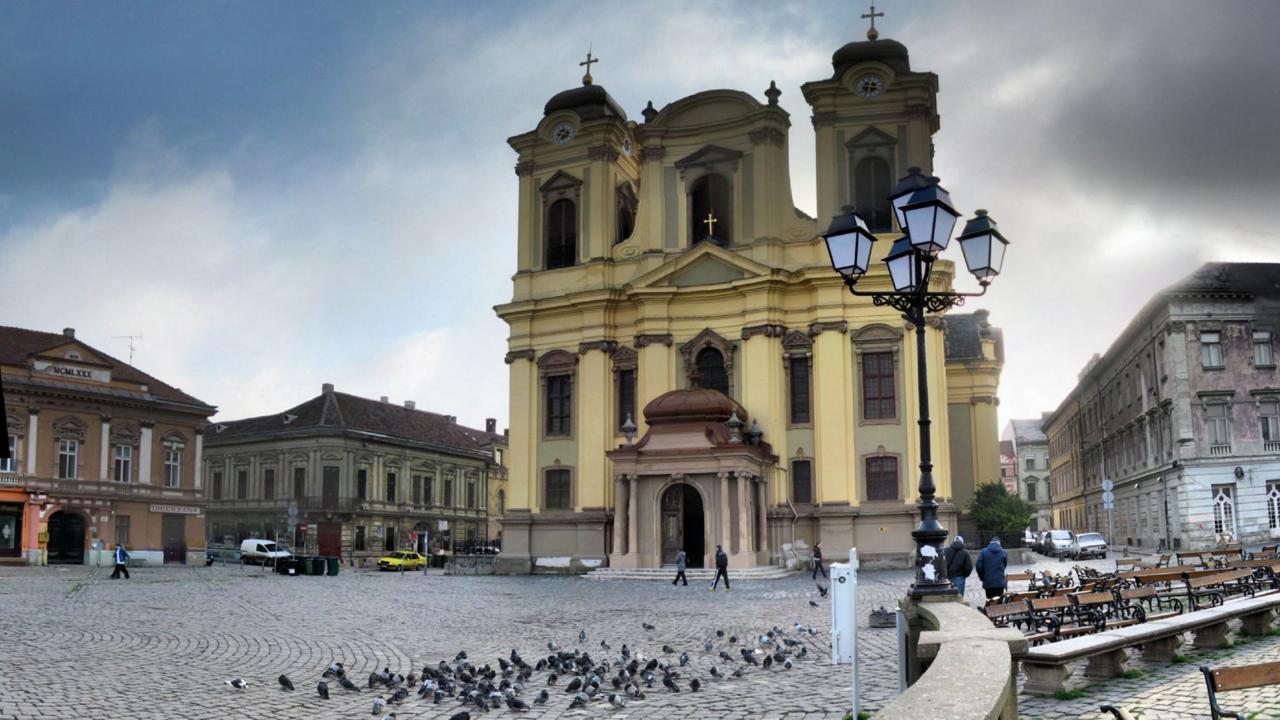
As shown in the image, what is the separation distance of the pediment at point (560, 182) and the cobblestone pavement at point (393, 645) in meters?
18.5

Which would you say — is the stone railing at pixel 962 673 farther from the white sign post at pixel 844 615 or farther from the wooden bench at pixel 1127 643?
the wooden bench at pixel 1127 643

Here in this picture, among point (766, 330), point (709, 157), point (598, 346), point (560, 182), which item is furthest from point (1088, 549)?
point (560, 182)

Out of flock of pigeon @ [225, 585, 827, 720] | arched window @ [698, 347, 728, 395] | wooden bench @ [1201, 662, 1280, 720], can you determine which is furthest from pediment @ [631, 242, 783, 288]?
wooden bench @ [1201, 662, 1280, 720]

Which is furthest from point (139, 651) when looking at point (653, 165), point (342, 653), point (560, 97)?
point (560, 97)

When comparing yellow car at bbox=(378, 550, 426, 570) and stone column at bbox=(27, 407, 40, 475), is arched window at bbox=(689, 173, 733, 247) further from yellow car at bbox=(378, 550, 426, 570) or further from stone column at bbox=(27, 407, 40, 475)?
stone column at bbox=(27, 407, 40, 475)

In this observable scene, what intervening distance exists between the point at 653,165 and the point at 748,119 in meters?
4.16

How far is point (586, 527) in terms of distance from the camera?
4294 cm

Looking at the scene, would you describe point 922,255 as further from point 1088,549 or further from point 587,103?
point 1088,549

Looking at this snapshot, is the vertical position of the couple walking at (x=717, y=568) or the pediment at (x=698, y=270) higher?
the pediment at (x=698, y=270)

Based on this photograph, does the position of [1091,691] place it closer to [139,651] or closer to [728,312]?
[139,651]

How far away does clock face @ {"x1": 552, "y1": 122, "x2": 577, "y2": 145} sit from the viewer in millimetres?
45781

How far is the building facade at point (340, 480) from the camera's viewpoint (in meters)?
71.9

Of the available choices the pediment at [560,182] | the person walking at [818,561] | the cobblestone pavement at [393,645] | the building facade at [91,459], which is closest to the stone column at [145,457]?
the building facade at [91,459]

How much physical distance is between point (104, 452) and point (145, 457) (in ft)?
7.82
